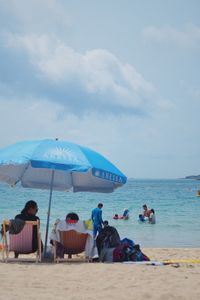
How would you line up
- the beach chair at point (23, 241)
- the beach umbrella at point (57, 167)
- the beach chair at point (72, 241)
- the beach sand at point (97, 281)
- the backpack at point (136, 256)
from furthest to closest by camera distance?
the backpack at point (136, 256)
the beach chair at point (72, 241)
the beach chair at point (23, 241)
the beach umbrella at point (57, 167)
the beach sand at point (97, 281)

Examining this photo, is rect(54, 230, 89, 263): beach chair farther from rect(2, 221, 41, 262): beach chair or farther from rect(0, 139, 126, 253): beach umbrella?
rect(0, 139, 126, 253): beach umbrella

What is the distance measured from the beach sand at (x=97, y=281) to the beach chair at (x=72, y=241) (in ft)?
0.81

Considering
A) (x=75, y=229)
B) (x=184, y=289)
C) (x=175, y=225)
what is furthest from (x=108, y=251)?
(x=175, y=225)

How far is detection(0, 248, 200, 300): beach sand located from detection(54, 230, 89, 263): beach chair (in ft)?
0.81

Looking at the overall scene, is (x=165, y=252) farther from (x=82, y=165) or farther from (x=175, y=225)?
(x=175, y=225)

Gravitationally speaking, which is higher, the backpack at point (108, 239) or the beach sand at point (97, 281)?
the backpack at point (108, 239)

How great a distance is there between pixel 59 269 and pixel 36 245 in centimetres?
83

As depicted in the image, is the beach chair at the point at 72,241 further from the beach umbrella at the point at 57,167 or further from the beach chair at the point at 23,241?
the beach umbrella at the point at 57,167

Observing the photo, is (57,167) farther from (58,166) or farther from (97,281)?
(97,281)

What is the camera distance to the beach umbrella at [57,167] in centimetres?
675

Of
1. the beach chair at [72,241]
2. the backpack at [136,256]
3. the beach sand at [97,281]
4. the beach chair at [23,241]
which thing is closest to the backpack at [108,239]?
the backpack at [136,256]

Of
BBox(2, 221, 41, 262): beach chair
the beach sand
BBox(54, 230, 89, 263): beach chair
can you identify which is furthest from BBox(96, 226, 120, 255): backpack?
BBox(2, 221, 41, 262): beach chair

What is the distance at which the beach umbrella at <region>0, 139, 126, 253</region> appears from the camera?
675 centimetres

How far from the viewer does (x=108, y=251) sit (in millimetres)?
7582
